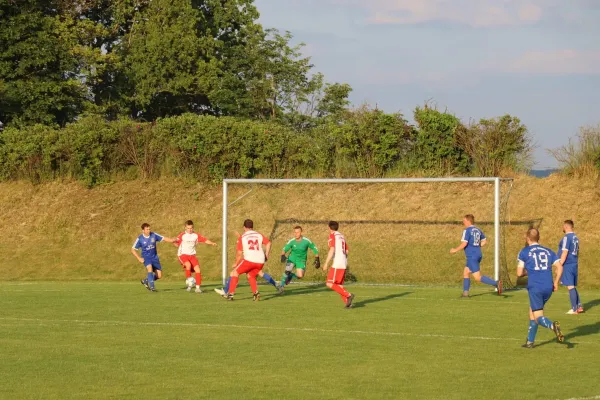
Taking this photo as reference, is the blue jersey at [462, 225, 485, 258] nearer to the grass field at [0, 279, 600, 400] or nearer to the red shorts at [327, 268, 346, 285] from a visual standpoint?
the grass field at [0, 279, 600, 400]

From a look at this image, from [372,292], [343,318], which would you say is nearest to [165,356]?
[343,318]

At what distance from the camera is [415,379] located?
11.0 m

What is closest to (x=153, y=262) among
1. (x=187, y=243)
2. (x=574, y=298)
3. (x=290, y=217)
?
(x=187, y=243)

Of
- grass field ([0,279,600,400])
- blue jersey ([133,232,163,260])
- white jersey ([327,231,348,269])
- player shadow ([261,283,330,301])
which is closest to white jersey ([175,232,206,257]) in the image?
blue jersey ([133,232,163,260])

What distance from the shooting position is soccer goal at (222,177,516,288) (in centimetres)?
2909

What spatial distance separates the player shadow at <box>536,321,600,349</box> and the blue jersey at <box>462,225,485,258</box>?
16.7ft

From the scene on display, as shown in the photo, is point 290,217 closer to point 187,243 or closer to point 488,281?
point 187,243

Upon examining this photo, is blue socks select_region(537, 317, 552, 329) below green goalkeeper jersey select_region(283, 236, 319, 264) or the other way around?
below

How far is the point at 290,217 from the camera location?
32188mm

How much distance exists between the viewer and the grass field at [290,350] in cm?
1041

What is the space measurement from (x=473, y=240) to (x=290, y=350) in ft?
31.1

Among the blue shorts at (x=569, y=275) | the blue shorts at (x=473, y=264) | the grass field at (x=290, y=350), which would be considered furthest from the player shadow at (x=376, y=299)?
the blue shorts at (x=569, y=275)

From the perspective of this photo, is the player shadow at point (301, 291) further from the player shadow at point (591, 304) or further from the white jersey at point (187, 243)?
the player shadow at point (591, 304)

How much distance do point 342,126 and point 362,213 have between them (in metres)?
4.86
